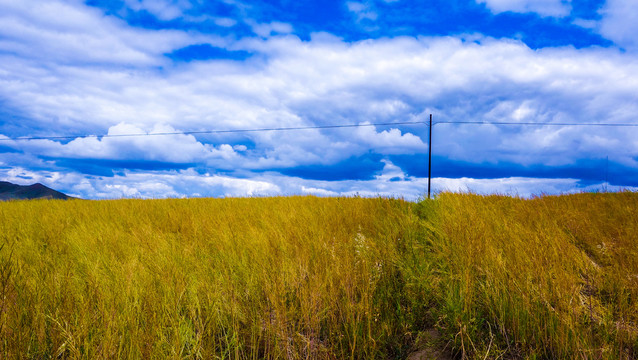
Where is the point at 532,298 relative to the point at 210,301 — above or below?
above

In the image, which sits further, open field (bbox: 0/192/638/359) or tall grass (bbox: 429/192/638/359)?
tall grass (bbox: 429/192/638/359)

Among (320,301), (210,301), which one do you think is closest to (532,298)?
(320,301)

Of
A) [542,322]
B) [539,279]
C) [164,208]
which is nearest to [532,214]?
[539,279]

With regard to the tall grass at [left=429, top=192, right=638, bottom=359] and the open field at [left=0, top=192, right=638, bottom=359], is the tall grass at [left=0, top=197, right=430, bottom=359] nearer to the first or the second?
the open field at [left=0, top=192, right=638, bottom=359]

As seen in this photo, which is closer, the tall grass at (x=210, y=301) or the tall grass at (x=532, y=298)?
the tall grass at (x=210, y=301)

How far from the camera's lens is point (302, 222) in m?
7.36

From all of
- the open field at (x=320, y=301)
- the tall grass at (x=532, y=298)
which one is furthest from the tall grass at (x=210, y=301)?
the tall grass at (x=532, y=298)

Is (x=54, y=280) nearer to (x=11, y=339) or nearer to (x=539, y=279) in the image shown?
(x=11, y=339)

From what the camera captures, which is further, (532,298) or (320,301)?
(532,298)

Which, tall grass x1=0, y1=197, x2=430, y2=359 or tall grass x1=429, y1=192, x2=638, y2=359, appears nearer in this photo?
tall grass x1=0, y1=197, x2=430, y2=359

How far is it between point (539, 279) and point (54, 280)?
4.93m

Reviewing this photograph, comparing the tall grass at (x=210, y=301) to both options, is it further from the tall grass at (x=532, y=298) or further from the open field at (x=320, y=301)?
the tall grass at (x=532, y=298)

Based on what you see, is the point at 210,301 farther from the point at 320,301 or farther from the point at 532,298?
the point at 532,298

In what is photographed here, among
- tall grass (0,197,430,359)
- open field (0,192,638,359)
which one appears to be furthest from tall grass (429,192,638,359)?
tall grass (0,197,430,359)
